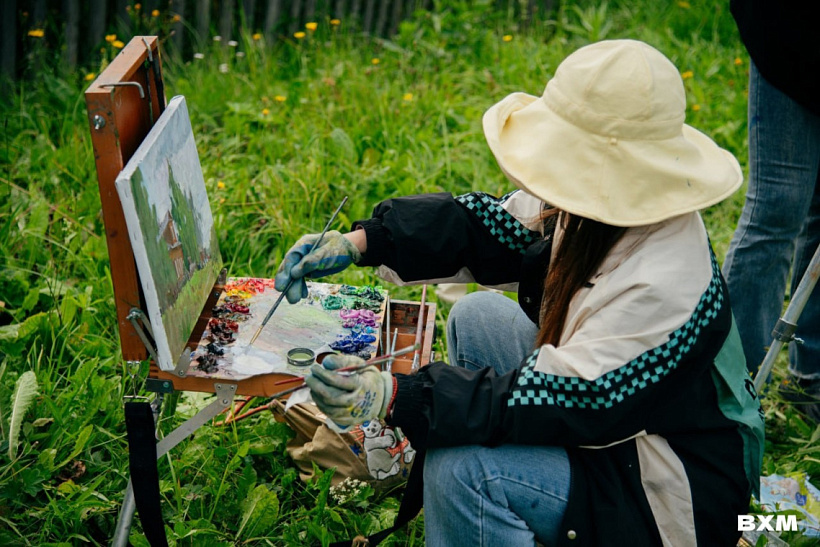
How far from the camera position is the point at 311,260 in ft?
6.30

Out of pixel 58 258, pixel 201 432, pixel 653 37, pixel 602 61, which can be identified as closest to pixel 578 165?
→ pixel 602 61

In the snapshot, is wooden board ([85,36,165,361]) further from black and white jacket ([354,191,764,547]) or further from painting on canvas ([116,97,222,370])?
black and white jacket ([354,191,764,547])

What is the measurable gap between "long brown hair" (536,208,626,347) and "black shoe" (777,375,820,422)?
1.29 metres

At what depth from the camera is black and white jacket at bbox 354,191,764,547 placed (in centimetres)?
156

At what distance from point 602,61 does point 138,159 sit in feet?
3.11

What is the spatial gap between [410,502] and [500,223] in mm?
748

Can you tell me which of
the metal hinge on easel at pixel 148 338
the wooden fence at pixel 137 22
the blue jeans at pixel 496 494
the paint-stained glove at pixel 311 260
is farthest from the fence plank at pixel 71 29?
the blue jeans at pixel 496 494

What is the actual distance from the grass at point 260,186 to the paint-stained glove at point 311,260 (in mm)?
511

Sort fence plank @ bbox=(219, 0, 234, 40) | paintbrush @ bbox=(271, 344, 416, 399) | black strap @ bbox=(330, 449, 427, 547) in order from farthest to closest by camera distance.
→ fence plank @ bbox=(219, 0, 234, 40) → black strap @ bbox=(330, 449, 427, 547) → paintbrush @ bbox=(271, 344, 416, 399)

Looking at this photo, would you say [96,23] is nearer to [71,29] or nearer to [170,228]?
[71,29]

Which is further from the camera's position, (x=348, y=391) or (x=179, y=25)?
(x=179, y=25)

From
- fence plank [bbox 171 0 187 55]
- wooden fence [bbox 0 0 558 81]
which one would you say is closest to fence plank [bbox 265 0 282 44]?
wooden fence [bbox 0 0 558 81]

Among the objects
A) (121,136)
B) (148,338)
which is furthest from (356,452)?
(121,136)

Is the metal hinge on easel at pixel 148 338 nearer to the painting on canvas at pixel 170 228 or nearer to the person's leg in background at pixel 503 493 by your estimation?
the painting on canvas at pixel 170 228
